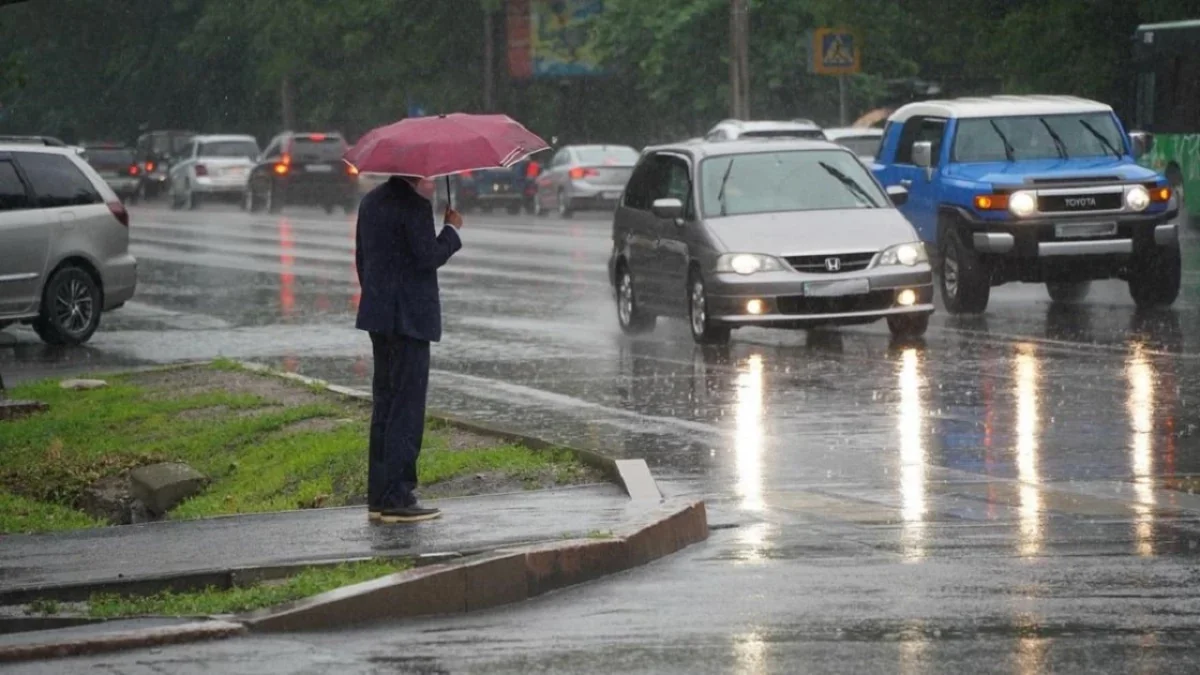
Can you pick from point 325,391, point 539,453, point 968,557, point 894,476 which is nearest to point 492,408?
point 325,391

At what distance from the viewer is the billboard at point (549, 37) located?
65.8 meters

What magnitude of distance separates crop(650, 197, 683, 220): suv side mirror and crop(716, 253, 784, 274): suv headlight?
3.36ft

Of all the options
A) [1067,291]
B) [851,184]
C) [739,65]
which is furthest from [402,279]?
[739,65]

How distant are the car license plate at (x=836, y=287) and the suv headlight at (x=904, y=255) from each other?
276 millimetres

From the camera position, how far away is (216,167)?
60.0 metres

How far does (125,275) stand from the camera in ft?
73.5

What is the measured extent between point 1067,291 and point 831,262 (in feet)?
18.1

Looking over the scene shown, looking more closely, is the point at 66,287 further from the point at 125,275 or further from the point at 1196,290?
the point at 1196,290

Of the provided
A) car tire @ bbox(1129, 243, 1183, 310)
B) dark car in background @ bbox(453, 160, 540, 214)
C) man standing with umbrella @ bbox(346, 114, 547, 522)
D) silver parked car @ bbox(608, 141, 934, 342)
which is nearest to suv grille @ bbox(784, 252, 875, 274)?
silver parked car @ bbox(608, 141, 934, 342)

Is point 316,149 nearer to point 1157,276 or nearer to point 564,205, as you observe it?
point 564,205

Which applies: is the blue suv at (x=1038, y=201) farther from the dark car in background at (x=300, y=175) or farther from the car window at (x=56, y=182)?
the dark car in background at (x=300, y=175)

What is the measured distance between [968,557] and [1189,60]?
2712 cm

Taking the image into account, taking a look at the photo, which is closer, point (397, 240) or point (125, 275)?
point (397, 240)

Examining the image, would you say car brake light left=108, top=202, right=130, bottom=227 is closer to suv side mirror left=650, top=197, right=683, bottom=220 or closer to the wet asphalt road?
the wet asphalt road
